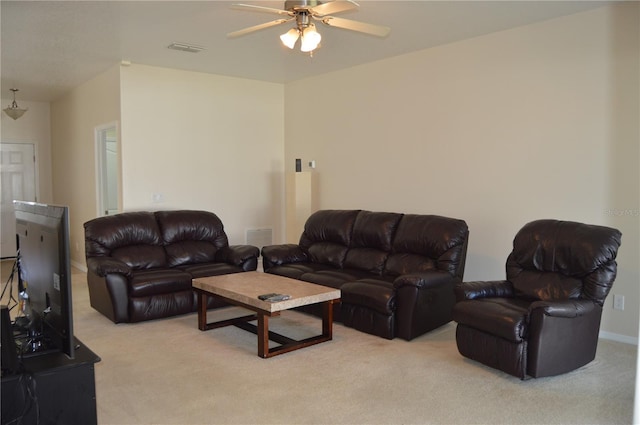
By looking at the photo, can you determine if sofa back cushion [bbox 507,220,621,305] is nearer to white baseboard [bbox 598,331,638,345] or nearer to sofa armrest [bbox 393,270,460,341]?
sofa armrest [bbox 393,270,460,341]

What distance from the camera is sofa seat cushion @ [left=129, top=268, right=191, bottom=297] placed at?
469 cm

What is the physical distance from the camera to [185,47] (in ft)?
17.4

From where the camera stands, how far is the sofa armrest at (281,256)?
5422 mm

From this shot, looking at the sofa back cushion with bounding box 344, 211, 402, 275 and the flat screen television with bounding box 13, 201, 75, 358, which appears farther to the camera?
the sofa back cushion with bounding box 344, 211, 402, 275

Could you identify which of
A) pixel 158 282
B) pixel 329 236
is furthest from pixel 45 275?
pixel 329 236

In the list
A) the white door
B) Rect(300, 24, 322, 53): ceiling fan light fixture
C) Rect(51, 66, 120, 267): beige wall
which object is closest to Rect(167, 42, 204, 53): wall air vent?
Rect(51, 66, 120, 267): beige wall

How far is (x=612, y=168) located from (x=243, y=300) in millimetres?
3146

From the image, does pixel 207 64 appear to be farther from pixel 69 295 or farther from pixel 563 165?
pixel 69 295

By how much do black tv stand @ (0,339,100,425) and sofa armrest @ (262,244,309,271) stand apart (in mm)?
3563

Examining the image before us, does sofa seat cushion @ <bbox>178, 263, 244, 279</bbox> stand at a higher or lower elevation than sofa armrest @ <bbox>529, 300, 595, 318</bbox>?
lower

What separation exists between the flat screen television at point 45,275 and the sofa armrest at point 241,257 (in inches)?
135

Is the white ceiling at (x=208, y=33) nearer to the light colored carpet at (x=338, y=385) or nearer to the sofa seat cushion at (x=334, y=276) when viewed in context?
the sofa seat cushion at (x=334, y=276)

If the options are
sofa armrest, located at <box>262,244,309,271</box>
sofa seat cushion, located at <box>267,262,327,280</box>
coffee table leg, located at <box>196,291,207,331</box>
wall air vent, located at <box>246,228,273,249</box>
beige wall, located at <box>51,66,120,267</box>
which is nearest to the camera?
coffee table leg, located at <box>196,291,207,331</box>

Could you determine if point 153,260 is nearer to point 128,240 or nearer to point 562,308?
point 128,240
